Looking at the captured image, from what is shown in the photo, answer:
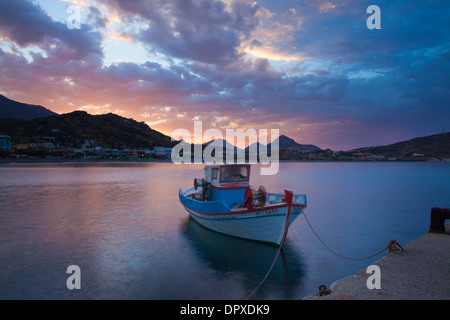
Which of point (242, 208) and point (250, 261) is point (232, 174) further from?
point (250, 261)

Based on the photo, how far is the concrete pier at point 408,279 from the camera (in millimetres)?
7004

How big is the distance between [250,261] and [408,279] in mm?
6406

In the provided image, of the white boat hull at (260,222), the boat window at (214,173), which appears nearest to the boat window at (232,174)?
the boat window at (214,173)

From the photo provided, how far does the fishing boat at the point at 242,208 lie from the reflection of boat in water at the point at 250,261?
0.57m

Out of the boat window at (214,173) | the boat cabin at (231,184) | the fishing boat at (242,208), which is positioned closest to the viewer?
the fishing boat at (242,208)

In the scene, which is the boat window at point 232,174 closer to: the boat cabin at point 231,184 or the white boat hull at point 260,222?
the boat cabin at point 231,184

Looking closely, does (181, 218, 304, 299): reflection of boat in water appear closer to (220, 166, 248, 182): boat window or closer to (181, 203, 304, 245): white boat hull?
(181, 203, 304, 245): white boat hull

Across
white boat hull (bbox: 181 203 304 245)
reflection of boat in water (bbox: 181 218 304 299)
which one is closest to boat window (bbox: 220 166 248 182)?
white boat hull (bbox: 181 203 304 245)

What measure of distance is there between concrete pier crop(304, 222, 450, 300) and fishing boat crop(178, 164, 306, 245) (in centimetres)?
462

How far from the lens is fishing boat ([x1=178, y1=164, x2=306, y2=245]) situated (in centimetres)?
1331
